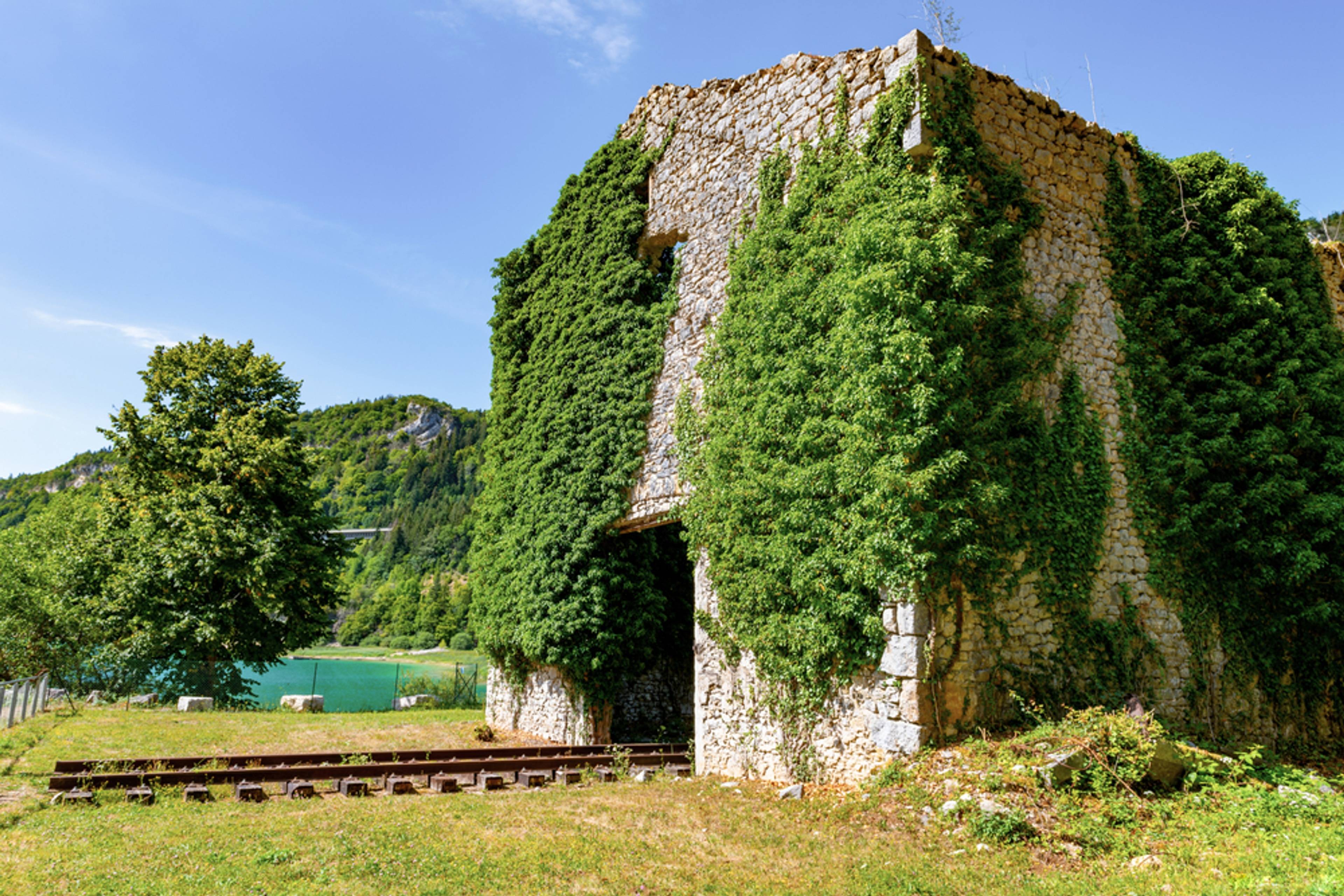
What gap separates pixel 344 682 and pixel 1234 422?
45.9 metres

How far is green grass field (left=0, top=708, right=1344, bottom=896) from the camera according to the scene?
512 cm

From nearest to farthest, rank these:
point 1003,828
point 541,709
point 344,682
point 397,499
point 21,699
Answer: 1. point 1003,828
2. point 541,709
3. point 21,699
4. point 344,682
5. point 397,499

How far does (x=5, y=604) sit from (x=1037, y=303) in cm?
3743

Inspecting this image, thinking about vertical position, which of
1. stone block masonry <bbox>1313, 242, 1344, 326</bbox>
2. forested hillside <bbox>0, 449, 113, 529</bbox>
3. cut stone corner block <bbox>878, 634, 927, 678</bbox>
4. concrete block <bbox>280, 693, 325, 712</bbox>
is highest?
forested hillside <bbox>0, 449, 113, 529</bbox>

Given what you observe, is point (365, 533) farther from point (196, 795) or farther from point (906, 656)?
point (906, 656)

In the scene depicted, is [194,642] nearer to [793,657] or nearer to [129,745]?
[129,745]

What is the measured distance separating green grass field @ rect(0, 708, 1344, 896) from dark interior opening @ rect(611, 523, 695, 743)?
639 cm

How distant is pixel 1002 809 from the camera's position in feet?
19.6

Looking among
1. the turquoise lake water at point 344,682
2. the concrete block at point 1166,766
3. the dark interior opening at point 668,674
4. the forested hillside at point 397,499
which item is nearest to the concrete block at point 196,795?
the dark interior opening at point 668,674

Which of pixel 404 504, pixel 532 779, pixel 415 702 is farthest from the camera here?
pixel 404 504

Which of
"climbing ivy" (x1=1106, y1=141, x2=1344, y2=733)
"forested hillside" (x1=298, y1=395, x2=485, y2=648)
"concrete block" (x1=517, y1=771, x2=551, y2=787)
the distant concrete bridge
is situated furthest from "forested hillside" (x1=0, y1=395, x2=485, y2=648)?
"climbing ivy" (x1=1106, y1=141, x2=1344, y2=733)

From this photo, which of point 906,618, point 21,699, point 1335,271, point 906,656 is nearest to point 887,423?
point 906,618

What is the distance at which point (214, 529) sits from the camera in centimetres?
2008

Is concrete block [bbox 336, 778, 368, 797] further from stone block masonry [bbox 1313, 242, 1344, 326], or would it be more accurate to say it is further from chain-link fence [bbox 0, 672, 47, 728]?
stone block masonry [bbox 1313, 242, 1344, 326]
